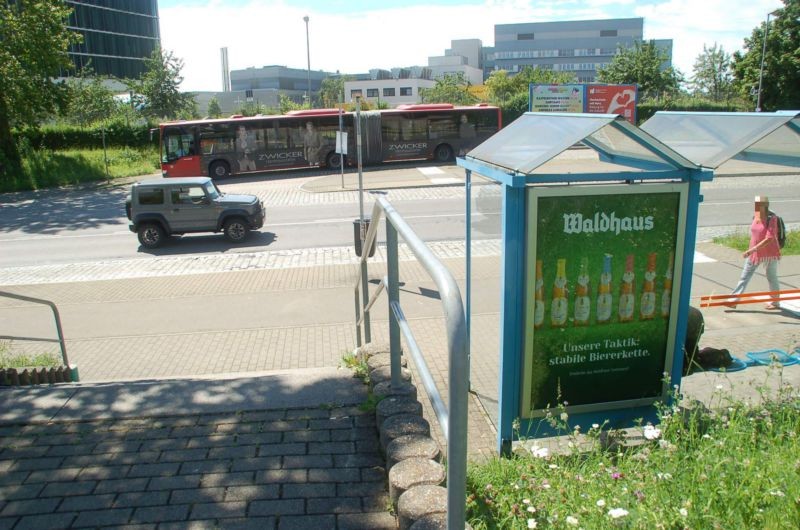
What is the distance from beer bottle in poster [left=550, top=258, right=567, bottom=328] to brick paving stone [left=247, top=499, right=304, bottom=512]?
2.14 m

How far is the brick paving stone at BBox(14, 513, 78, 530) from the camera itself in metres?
3.07

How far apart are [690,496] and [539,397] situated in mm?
2156

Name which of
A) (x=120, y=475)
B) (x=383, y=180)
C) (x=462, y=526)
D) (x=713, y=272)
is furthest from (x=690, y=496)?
(x=383, y=180)

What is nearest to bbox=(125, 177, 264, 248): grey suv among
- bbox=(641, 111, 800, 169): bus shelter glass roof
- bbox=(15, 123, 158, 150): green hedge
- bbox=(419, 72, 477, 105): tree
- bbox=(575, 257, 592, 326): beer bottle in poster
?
bbox=(641, 111, 800, 169): bus shelter glass roof

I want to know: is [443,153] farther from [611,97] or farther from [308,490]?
[308,490]

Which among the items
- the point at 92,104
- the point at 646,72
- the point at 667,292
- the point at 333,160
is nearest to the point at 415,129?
the point at 333,160

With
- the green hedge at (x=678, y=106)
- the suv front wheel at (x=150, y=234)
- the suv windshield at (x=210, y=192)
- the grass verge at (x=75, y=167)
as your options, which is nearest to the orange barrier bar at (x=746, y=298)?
the suv windshield at (x=210, y=192)

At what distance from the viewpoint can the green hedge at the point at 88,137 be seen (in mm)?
39500

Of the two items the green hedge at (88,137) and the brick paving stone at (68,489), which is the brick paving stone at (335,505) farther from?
the green hedge at (88,137)

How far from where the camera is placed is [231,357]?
868 cm

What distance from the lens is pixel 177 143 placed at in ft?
92.3

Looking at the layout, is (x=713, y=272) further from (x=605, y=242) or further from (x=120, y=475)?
(x=120, y=475)

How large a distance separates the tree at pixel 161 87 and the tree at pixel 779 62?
1427 inches

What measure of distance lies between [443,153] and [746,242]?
19.3 meters
